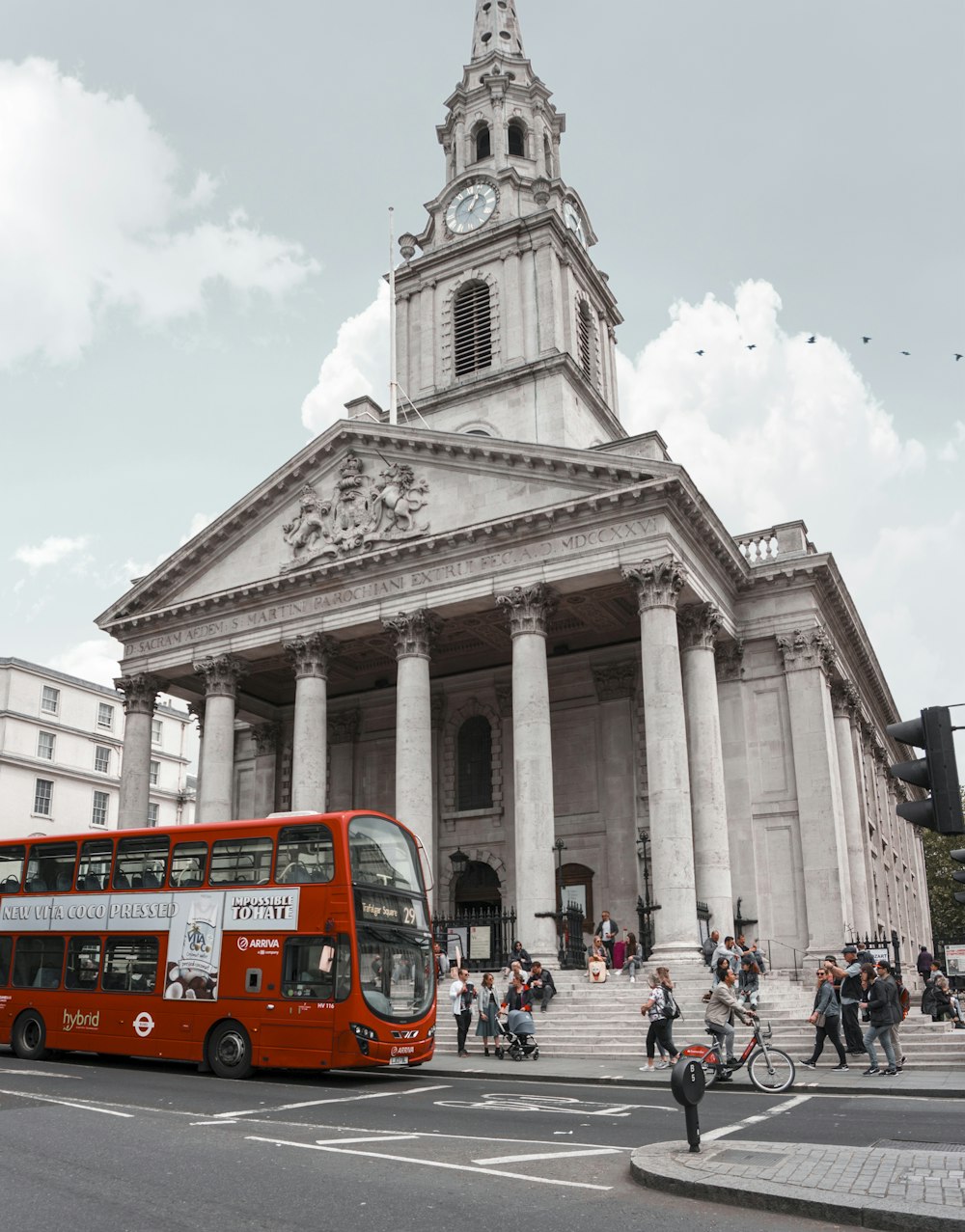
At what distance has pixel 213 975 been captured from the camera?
58.2ft

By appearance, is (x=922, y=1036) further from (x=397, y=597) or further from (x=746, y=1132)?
(x=397, y=597)

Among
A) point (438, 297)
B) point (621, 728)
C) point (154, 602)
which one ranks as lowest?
point (621, 728)

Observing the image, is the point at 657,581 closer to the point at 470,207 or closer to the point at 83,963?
the point at 83,963

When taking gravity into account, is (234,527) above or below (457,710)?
above

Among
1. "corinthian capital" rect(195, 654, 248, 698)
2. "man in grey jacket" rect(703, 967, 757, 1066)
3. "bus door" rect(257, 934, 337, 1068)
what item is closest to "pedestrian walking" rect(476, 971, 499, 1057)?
"bus door" rect(257, 934, 337, 1068)

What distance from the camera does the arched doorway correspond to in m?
36.6

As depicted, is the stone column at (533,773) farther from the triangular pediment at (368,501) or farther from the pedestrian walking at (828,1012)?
the pedestrian walking at (828,1012)

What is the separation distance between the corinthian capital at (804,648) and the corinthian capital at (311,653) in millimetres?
13520

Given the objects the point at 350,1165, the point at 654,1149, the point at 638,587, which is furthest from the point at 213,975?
the point at 638,587

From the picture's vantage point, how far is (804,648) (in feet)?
106

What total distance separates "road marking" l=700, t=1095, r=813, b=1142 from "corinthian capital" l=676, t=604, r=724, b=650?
1650cm

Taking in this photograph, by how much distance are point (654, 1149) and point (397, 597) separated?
76.1ft

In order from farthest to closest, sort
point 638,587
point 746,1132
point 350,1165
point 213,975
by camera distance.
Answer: point 638,587
point 213,975
point 746,1132
point 350,1165

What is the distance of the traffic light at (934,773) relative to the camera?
23.6 ft
